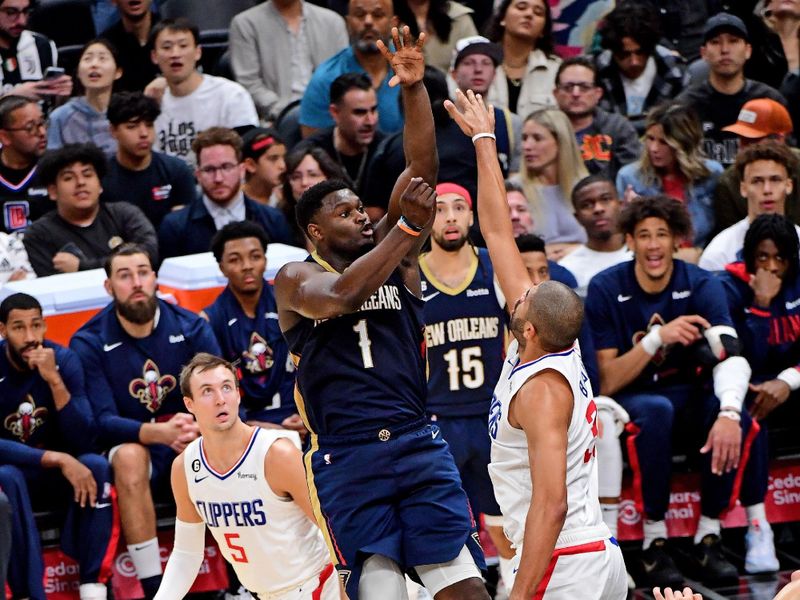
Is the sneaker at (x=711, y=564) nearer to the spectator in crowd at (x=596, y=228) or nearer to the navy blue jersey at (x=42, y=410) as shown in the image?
the spectator in crowd at (x=596, y=228)

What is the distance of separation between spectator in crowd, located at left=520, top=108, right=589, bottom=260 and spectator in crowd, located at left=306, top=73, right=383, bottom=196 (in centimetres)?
98

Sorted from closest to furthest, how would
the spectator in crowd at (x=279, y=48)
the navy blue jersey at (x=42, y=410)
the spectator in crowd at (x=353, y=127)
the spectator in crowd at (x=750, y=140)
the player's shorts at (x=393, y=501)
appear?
the player's shorts at (x=393, y=501)
the navy blue jersey at (x=42, y=410)
the spectator in crowd at (x=750, y=140)
the spectator in crowd at (x=353, y=127)
the spectator in crowd at (x=279, y=48)

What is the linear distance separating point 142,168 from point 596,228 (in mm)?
2816

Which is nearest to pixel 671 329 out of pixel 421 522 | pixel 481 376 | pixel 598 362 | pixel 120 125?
pixel 598 362

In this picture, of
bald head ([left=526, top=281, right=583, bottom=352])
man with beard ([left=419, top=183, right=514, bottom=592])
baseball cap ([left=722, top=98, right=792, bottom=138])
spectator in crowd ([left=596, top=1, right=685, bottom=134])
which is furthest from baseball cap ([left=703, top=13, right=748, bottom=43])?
bald head ([left=526, top=281, right=583, bottom=352])

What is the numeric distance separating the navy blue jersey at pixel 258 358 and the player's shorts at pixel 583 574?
323cm

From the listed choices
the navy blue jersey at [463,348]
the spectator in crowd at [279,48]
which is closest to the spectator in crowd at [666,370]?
the navy blue jersey at [463,348]

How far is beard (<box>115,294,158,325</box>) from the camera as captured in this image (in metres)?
7.56

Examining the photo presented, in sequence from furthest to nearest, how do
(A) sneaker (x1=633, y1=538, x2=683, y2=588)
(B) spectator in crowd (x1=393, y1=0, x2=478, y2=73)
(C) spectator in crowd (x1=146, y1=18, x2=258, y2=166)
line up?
1. (B) spectator in crowd (x1=393, y1=0, x2=478, y2=73)
2. (C) spectator in crowd (x1=146, y1=18, x2=258, y2=166)
3. (A) sneaker (x1=633, y1=538, x2=683, y2=588)

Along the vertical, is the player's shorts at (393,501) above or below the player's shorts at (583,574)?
above

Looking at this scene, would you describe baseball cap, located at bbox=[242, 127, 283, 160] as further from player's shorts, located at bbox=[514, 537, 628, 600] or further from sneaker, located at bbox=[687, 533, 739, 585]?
player's shorts, located at bbox=[514, 537, 628, 600]

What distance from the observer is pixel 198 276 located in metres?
8.34

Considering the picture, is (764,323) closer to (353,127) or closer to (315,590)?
(353,127)

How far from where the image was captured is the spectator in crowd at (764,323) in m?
7.92
